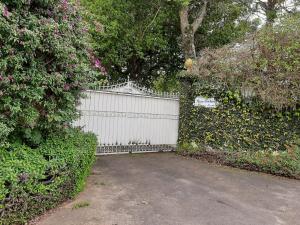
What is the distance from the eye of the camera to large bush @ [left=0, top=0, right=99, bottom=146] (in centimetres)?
380

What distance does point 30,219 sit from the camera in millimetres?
3688

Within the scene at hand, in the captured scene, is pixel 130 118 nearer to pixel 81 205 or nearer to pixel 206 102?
pixel 206 102

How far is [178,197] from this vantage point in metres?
5.01

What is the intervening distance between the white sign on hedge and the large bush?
4.90 metres

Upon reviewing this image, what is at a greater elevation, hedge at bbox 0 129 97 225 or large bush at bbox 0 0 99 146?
large bush at bbox 0 0 99 146

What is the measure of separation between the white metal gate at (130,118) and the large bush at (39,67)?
10.3 ft

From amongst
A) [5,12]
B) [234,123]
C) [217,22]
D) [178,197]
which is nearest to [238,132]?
[234,123]

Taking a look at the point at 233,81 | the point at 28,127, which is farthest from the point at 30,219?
the point at 233,81

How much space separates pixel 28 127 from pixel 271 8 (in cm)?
1293

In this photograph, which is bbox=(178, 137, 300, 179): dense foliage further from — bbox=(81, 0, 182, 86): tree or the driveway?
bbox=(81, 0, 182, 86): tree

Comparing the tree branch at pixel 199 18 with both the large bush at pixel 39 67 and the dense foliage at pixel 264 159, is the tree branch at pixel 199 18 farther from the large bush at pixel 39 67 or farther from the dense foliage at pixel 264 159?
the large bush at pixel 39 67

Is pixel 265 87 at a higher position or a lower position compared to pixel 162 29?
lower

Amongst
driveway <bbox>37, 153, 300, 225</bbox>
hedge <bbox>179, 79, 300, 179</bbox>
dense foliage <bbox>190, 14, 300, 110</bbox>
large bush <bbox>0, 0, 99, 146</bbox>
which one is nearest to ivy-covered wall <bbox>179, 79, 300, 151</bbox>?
hedge <bbox>179, 79, 300, 179</bbox>

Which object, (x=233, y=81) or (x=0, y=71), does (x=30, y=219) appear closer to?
(x=0, y=71)
